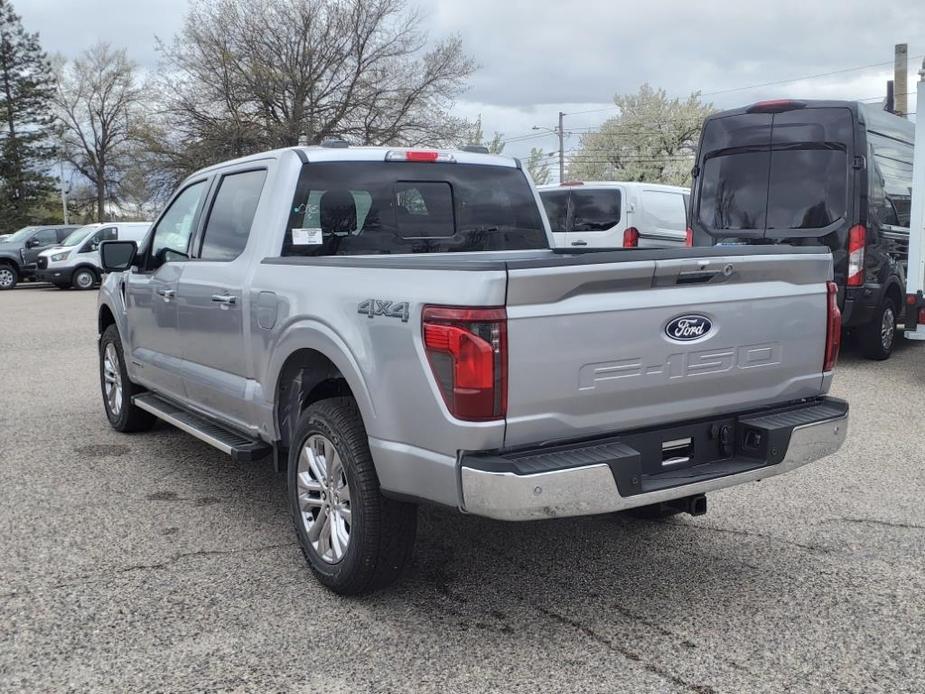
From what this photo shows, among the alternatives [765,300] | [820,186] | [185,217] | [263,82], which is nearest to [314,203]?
[185,217]

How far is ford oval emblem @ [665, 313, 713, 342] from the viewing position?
3.46 meters

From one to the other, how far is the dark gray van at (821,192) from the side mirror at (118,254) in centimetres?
634

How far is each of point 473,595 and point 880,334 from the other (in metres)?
7.71

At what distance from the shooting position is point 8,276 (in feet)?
87.1

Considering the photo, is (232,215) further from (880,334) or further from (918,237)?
(880,334)

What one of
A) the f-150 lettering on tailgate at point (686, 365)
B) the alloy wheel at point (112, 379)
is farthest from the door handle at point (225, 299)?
the alloy wheel at point (112, 379)

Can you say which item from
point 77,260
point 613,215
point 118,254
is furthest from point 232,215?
point 77,260

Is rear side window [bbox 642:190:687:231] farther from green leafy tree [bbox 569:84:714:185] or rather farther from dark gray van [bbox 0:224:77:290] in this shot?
green leafy tree [bbox 569:84:714:185]

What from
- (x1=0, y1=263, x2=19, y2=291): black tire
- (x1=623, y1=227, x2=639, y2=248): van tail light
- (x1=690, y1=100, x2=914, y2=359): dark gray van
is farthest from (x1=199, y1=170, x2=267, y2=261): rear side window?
(x1=0, y1=263, x2=19, y2=291): black tire

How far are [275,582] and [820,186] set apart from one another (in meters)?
7.49

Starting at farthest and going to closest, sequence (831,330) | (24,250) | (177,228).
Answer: (24,250) → (177,228) → (831,330)

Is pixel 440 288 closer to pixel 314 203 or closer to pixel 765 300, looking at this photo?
pixel 765 300

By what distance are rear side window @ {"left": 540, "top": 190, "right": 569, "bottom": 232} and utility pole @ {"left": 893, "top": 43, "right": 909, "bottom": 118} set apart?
18.5 m

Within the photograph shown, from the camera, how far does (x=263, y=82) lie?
3600cm
